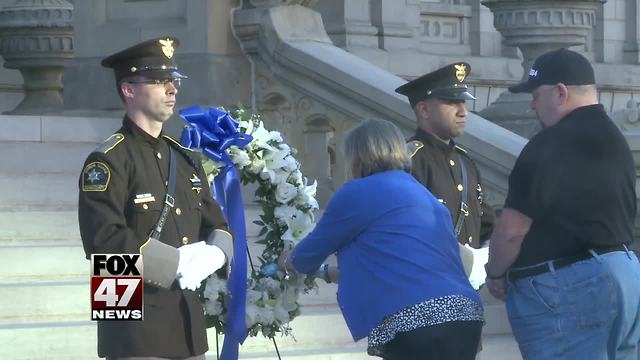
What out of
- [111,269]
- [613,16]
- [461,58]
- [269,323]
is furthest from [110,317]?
[613,16]

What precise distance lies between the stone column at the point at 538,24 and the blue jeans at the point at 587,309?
668cm

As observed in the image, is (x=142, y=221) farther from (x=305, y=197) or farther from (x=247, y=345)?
(x=247, y=345)

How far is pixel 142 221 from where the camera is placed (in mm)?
7102

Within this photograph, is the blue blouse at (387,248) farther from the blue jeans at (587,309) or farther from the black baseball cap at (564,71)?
the black baseball cap at (564,71)

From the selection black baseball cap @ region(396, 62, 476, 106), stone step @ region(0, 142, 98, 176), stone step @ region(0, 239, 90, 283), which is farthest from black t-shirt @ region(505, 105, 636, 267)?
stone step @ region(0, 142, 98, 176)

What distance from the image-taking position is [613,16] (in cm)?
2261

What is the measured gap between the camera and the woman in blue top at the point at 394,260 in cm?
687

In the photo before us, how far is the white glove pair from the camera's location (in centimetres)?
698

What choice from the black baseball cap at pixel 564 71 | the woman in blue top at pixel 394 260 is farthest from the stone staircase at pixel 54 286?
the black baseball cap at pixel 564 71

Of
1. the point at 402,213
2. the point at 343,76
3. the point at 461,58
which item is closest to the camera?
the point at 402,213

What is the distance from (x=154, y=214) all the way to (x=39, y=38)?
7799 millimetres

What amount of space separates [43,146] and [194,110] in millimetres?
4321

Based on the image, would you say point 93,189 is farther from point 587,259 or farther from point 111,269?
point 587,259

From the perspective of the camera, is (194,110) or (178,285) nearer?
(178,285)
